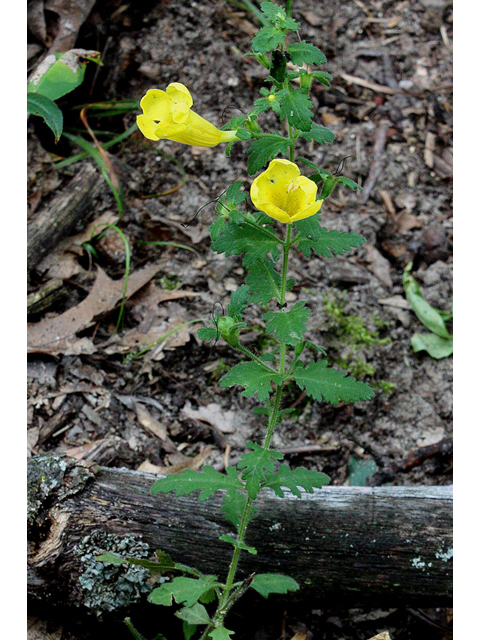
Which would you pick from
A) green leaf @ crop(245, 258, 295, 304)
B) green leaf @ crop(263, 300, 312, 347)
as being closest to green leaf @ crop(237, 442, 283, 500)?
green leaf @ crop(263, 300, 312, 347)

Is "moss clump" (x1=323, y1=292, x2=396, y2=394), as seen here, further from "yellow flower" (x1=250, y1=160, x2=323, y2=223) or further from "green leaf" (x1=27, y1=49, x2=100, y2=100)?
"green leaf" (x1=27, y1=49, x2=100, y2=100)

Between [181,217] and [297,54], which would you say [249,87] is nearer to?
[181,217]

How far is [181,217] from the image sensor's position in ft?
→ 12.1

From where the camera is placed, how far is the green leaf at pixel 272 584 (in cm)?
212

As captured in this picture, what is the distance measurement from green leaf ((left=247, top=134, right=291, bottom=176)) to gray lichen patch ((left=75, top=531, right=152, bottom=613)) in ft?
5.01

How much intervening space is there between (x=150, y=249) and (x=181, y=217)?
30 centimetres

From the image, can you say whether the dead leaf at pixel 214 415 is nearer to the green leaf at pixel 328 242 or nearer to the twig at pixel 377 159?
the green leaf at pixel 328 242

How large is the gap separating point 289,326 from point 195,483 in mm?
694

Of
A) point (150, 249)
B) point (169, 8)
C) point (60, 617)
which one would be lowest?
point (60, 617)

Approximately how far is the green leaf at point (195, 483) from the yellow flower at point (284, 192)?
0.98 m

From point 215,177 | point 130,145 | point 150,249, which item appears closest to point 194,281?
point 150,249

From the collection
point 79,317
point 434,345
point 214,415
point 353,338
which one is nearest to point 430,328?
point 434,345

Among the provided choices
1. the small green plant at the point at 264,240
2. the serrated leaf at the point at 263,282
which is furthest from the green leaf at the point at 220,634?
the serrated leaf at the point at 263,282

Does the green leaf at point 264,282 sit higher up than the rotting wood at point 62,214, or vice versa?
the green leaf at point 264,282
